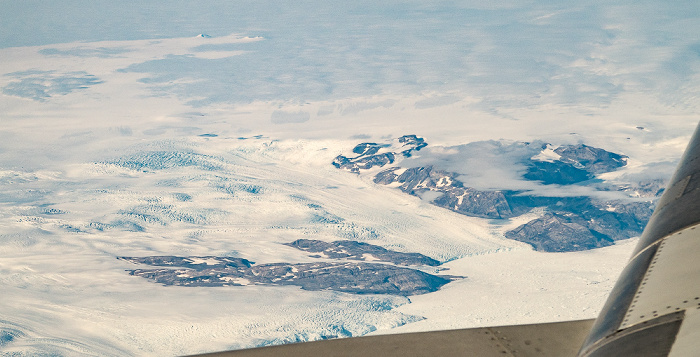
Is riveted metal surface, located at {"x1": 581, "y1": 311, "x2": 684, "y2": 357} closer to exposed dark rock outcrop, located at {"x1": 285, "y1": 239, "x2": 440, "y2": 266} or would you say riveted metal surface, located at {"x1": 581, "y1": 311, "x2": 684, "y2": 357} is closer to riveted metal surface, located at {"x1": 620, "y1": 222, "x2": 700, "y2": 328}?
riveted metal surface, located at {"x1": 620, "y1": 222, "x2": 700, "y2": 328}

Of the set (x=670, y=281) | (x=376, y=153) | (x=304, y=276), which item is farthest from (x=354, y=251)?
(x=670, y=281)

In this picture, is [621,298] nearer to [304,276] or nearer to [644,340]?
[644,340]

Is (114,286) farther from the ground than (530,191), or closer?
farther from the ground

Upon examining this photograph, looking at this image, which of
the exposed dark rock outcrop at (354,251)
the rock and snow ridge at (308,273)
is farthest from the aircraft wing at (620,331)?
the exposed dark rock outcrop at (354,251)

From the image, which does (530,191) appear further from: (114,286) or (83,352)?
(83,352)

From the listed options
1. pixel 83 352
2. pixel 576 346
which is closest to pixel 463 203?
pixel 83 352

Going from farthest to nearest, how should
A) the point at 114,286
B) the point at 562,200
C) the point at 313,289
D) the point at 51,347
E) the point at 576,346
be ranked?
the point at 562,200
the point at 313,289
the point at 114,286
the point at 51,347
the point at 576,346
